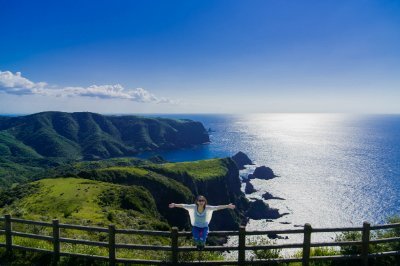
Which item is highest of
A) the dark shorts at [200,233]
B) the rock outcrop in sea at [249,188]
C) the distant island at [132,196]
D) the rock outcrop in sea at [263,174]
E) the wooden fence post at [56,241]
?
the dark shorts at [200,233]

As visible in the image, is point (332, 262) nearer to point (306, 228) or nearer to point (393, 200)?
point (306, 228)

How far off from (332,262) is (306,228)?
2.40 meters

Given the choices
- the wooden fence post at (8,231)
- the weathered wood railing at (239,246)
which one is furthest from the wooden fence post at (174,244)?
the wooden fence post at (8,231)

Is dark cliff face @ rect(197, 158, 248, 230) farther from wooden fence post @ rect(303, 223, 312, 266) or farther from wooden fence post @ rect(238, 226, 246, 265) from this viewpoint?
wooden fence post @ rect(238, 226, 246, 265)

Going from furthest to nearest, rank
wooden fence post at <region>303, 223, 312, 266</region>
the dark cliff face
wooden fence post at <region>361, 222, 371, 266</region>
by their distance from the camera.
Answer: the dark cliff face < wooden fence post at <region>361, 222, 371, 266</region> < wooden fence post at <region>303, 223, 312, 266</region>

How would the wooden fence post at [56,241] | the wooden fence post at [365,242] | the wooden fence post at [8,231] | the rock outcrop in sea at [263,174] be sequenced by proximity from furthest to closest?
the rock outcrop in sea at [263,174], the wooden fence post at [8,231], the wooden fence post at [56,241], the wooden fence post at [365,242]

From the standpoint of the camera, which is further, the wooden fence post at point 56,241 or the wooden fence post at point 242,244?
the wooden fence post at point 56,241

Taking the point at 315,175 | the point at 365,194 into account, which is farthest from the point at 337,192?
the point at 315,175

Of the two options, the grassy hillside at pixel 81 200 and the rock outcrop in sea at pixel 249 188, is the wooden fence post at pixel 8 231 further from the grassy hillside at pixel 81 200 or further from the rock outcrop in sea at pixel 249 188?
the rock outcrop in sea at pixel 249 188

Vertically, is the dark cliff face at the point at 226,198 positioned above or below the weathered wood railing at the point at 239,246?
below

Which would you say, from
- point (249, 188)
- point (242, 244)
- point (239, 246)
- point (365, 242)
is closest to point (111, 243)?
point (239, 246)

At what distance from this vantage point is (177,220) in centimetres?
9169

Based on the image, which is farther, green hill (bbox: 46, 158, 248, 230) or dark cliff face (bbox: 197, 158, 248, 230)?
dark cliff face (bbox: 197, 158, 248, 230)

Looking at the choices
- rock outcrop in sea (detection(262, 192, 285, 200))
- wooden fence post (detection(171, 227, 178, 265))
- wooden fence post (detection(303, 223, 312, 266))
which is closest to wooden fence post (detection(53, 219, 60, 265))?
wooden fence post (detection(171, 227, 178, 265))
